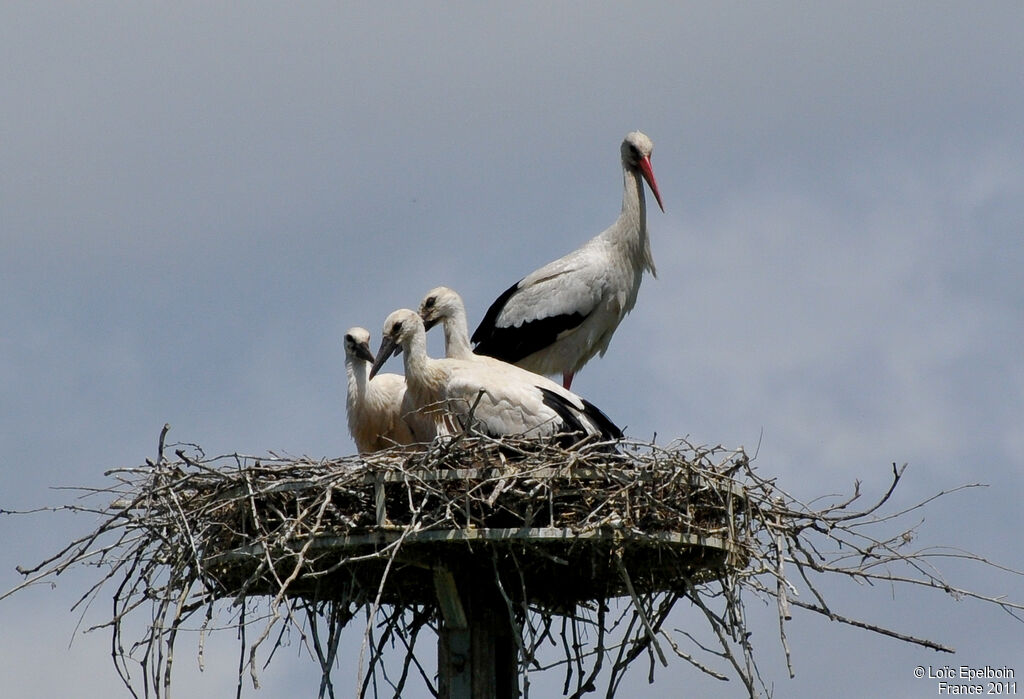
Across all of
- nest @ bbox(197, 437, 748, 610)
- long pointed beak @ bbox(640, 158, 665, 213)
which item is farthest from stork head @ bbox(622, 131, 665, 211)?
nest @ bbox(197, 437, 748, 610)

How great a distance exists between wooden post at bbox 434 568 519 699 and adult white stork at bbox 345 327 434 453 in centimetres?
144

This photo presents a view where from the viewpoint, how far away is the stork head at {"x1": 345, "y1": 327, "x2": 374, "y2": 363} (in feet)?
33.4

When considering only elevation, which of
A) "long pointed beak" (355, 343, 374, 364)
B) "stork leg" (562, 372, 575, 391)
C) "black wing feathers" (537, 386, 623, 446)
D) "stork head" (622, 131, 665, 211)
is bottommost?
"black wing feathers" (537, 386, 623, 446)

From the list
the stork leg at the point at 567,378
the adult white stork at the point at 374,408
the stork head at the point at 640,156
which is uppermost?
the stork head at the point at 640,156

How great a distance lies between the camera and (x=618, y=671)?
8.12m

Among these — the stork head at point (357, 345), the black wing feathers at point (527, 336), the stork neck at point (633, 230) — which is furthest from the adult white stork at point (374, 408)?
the stork neck at point (633, 230)

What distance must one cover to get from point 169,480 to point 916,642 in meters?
3.19

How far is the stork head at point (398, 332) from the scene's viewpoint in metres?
9.52

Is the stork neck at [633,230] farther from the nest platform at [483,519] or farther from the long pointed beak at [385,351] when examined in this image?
the nest platform at [483,519]

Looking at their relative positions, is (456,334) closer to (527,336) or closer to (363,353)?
(363,353)

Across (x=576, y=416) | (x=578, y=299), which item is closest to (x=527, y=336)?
(x=578, y=299)

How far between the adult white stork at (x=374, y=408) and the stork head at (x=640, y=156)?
8.17 ft

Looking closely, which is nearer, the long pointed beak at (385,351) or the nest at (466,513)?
the nest at (466,513)

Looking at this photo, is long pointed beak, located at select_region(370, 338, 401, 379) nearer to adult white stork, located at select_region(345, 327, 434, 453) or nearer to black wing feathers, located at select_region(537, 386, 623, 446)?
adult white stork, located at select_region(345, 327, 434, 453)
